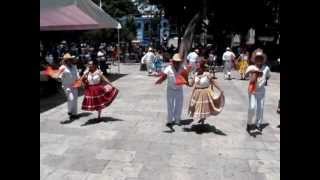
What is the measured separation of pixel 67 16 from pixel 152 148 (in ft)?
35.6

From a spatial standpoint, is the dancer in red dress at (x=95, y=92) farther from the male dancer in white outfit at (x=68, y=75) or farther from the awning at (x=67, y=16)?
the awning at (x=67, y=16)

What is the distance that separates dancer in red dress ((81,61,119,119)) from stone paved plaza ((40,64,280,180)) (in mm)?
502

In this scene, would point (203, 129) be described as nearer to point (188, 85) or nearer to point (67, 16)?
point (188, 85)

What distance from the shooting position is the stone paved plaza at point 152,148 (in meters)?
7.11

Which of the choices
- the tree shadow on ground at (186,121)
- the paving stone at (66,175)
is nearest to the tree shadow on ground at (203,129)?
the tree shadow on ground at (186,121)

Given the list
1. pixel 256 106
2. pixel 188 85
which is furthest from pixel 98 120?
pixel 256 106

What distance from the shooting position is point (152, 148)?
8.64 metres

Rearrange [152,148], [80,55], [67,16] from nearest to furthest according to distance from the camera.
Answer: [152,148], [67,16], [80,55]

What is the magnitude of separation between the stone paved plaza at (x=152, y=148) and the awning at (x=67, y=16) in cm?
425

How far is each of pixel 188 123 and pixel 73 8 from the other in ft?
32.8

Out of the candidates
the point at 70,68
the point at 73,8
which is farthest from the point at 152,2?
the point at 70,68
